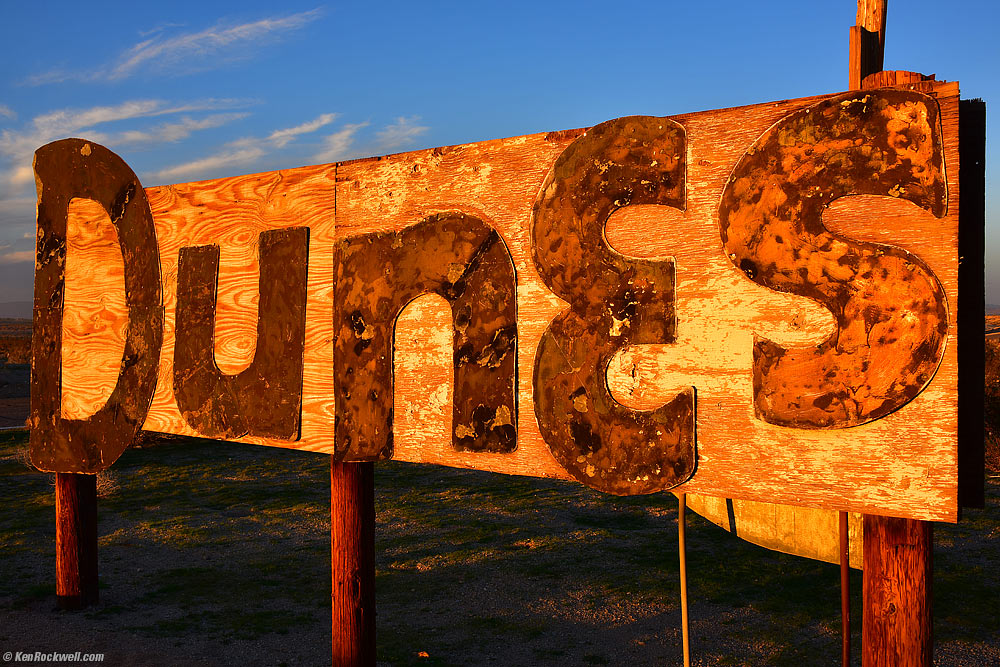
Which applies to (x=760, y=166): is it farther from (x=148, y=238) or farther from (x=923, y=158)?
(x=148, y=238)

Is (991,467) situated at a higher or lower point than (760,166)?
lower

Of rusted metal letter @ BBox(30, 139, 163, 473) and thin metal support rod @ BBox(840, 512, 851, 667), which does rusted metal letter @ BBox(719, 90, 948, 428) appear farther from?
rusted metal letter @ BBox(30, 139, 163, 473)

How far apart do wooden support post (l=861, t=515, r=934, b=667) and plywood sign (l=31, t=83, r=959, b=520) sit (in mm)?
212

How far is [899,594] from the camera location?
3.04 meters

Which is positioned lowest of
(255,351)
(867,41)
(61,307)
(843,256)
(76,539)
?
(76,539)

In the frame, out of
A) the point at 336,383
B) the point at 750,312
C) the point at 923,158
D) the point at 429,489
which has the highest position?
the point at 923,158

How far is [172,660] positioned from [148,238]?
3448 mm

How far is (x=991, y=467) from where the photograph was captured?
13914 millimetres

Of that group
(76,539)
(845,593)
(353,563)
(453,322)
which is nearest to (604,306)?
(453,322)

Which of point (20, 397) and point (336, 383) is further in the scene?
point (20, 397)

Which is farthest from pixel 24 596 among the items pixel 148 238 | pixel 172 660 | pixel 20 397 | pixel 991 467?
pixel 20 397

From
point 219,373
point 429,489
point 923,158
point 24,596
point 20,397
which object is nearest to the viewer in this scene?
point 923,158

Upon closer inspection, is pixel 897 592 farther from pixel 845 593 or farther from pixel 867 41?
pixel 867 41

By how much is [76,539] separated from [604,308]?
225 inches
